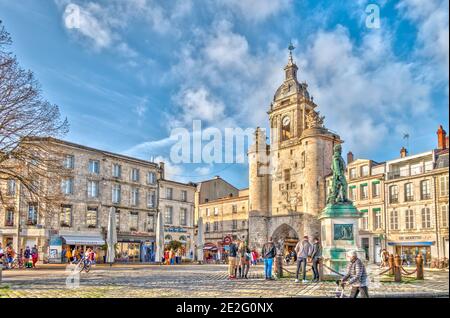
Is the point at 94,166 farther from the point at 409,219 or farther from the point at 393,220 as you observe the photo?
the point at 409,219

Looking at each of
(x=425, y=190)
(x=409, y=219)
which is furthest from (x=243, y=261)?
(x=409, y=219)

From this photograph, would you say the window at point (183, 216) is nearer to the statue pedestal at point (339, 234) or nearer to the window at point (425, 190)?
the window at point (425, 190)

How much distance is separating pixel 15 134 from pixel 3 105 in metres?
1.56

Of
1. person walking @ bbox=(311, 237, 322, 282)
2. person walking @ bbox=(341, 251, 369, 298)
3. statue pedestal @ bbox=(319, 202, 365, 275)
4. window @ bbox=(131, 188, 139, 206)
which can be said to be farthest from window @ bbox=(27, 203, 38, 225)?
person walking @ bbox=(341, 251, 369, 298)

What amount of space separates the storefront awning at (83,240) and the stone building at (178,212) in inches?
360

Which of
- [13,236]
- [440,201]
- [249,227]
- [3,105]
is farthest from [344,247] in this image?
[249,227]

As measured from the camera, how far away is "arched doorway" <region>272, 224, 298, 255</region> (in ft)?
185

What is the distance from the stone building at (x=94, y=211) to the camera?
36.7 m

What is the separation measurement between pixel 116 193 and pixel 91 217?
3640 millimetres

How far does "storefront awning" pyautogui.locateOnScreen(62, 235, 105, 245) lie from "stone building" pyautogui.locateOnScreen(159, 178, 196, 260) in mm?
9141

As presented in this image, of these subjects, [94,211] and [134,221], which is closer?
[94,211]

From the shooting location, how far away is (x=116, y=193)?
144 ft

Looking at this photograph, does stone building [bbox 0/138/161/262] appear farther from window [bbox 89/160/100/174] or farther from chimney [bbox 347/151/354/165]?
chimney [bbox 347/151/354/165]

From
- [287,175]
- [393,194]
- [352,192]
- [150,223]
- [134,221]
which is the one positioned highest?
[287,175]
